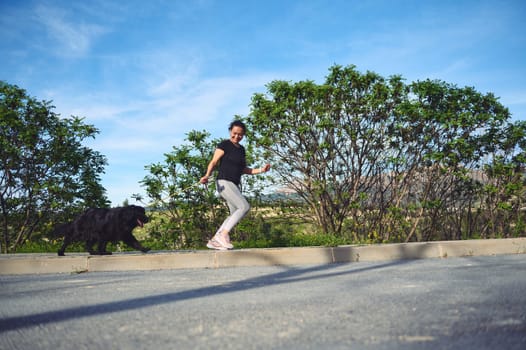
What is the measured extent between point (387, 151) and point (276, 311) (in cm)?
721

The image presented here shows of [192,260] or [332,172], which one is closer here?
[192,260]

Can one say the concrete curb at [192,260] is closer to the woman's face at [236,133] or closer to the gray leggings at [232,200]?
the gray leggings at [232,200]

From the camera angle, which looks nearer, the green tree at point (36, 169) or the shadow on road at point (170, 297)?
the shadow on road at point (170, 297)

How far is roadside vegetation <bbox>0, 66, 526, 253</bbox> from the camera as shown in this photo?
9.51 metres

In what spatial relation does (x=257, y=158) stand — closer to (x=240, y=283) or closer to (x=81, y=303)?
(x=240, y=283)

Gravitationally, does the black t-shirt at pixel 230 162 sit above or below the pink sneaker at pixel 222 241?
above

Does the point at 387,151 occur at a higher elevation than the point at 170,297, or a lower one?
higher

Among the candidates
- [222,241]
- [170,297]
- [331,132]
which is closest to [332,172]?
[331,132]

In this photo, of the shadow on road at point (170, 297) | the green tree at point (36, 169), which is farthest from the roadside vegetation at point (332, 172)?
the shadow on road at point (170, 297)

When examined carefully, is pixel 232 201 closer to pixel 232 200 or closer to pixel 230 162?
pixel 232 200

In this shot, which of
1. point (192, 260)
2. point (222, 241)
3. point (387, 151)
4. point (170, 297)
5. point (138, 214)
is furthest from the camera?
point (387, 151)

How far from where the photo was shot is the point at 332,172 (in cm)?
961

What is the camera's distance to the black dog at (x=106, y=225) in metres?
7.24

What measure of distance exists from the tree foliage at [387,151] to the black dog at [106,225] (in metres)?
3.29
